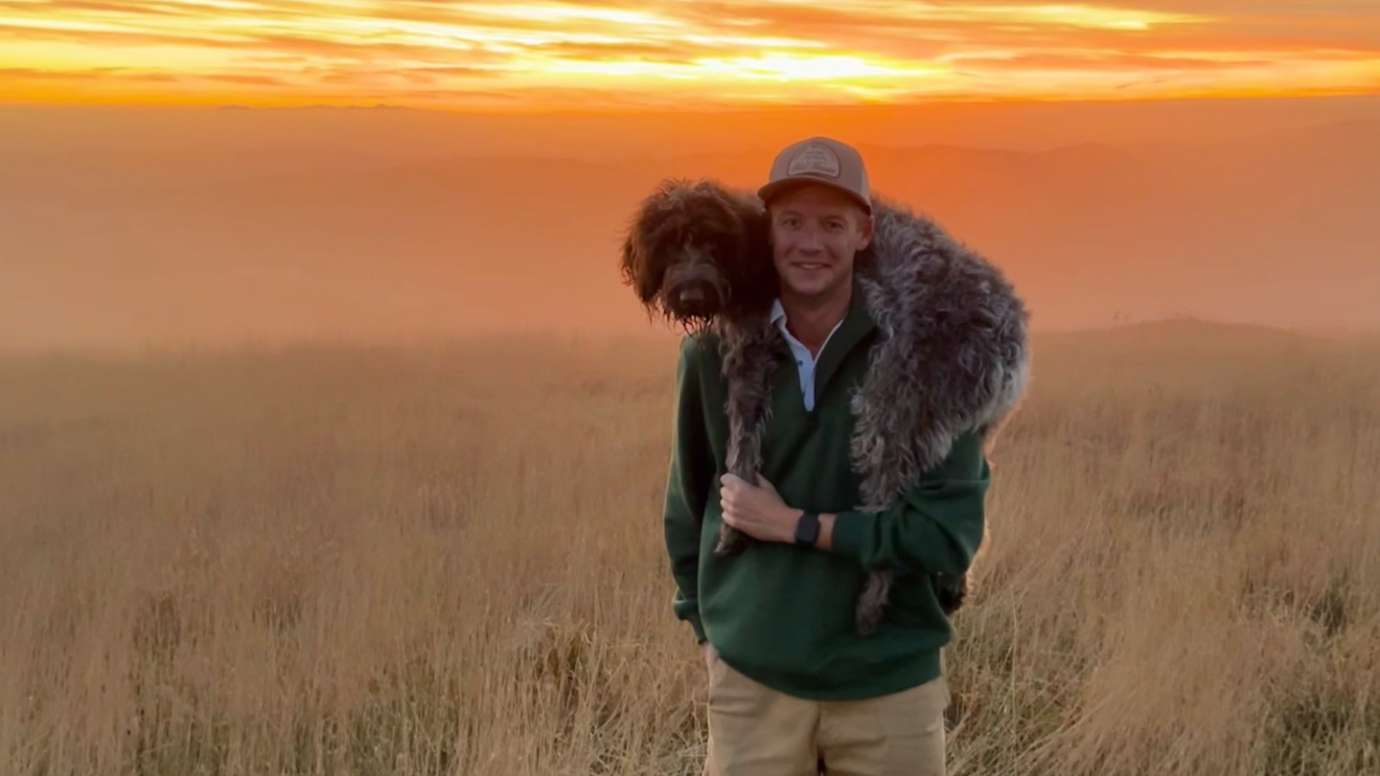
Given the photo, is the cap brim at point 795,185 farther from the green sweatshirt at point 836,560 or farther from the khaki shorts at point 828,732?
the khaki shorts at point 828,732

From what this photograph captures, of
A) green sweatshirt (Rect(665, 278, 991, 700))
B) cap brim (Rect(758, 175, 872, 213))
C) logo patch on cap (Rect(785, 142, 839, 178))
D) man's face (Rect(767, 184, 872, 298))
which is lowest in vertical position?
green sweatshirt (Rect(665, 278, 991, 700))

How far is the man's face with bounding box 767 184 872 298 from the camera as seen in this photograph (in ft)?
8.00

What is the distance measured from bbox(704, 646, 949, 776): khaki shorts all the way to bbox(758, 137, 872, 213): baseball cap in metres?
1.02

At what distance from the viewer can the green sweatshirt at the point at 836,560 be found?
246cm

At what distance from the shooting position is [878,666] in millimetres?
2551

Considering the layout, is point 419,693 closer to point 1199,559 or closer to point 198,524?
point 198,524

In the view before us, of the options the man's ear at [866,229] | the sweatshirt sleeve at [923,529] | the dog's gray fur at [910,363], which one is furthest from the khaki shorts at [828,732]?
the man's ear at [866,229]

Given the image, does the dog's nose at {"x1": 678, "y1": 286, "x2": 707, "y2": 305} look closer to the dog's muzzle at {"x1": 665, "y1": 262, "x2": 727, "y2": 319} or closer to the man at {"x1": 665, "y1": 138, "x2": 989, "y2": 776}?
the dog's muzzle at {"x1": 665, "y1": 262, "x2": 727, "y2": 319}

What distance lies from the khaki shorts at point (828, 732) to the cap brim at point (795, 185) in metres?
1.00

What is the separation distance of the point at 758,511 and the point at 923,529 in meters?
0.32

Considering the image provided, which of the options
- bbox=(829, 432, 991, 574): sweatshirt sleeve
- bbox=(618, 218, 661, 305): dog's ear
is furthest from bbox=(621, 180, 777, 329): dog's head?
bbox=(829, 432, 991, 574): sweatshirt sleeve

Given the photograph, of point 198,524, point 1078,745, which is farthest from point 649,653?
point 198,524

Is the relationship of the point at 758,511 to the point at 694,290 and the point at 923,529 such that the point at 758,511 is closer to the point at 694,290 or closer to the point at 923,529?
the point at 923,529

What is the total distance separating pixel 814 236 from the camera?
8.02ft
